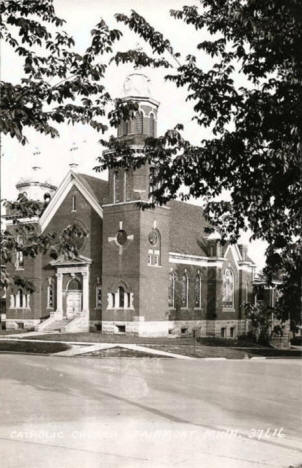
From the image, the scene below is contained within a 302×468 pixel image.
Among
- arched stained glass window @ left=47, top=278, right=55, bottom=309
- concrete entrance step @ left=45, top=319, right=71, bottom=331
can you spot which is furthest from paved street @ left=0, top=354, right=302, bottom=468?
arched stained glass window @ left=47, top=278, right=55, bottom=309

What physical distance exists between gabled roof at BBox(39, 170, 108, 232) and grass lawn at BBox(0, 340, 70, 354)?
1237cm

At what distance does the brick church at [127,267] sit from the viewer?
3725cm

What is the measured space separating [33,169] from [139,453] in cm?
4010

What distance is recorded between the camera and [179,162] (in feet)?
27.0

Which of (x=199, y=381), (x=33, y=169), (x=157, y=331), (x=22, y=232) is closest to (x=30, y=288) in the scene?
(x=22, y=232)

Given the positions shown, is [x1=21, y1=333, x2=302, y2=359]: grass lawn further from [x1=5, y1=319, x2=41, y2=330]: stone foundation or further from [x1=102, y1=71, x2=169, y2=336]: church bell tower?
[x1=5, y1=319, x2=41, y2=330]: stone foundation

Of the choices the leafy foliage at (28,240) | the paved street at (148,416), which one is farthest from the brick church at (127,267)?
the leafy foliage at (28,240)

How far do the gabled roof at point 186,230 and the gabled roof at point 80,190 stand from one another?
5.43 metres

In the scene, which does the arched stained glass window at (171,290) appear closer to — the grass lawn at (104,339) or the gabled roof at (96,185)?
the grass lawn at (104,339)

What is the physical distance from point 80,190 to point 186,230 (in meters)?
9.76

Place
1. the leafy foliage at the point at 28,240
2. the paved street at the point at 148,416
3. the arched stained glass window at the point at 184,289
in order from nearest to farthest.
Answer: the leafy foliage at the point at 28,240
the paved street at the point at 148,416
the arched stained glass window at the point at 184,289

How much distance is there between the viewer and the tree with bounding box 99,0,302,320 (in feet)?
23.8

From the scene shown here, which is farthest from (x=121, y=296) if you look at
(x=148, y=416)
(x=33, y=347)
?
(x=148, y=416)

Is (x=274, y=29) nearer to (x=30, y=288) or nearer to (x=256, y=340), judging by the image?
(x=30, y=288)
